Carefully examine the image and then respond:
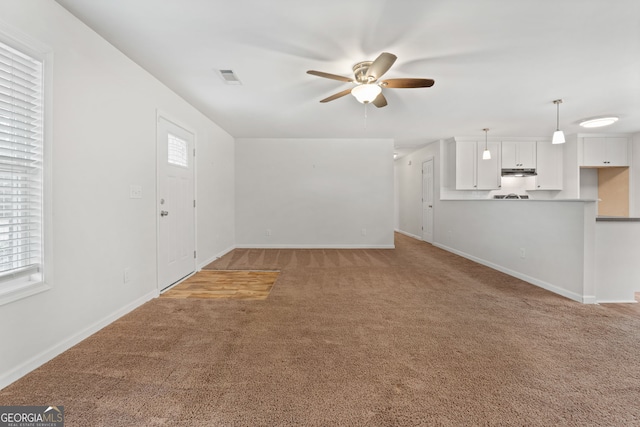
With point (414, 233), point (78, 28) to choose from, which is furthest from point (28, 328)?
point (414, 233)

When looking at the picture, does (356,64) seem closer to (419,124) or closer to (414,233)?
(419,124)

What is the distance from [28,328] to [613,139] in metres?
9.01

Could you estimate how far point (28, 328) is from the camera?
165cm

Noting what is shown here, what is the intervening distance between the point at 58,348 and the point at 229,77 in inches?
109

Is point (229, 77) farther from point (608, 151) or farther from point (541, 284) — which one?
point (608, 151)

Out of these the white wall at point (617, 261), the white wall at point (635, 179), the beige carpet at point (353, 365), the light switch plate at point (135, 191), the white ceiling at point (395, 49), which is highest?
the white ceiling at point (395, 49)

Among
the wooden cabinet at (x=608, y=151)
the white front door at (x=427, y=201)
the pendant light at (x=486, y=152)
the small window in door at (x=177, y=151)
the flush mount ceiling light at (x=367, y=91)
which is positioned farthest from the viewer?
the white front door at (x=427, y=201)

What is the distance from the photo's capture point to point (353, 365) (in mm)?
1734

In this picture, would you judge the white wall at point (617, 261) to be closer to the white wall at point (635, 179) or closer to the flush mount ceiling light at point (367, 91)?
the flush mount ceiling light at point (367, 91)

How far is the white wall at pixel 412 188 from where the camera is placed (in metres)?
6.38

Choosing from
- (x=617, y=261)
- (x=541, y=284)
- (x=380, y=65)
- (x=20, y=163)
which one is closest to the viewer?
(x=20, y=163)

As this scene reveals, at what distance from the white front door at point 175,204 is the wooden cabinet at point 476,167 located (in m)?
5.26

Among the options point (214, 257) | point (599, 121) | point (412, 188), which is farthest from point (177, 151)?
point (599, 121)

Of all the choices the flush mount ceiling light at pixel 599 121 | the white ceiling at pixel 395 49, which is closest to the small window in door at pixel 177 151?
the white ceiling at pixel 395 49
